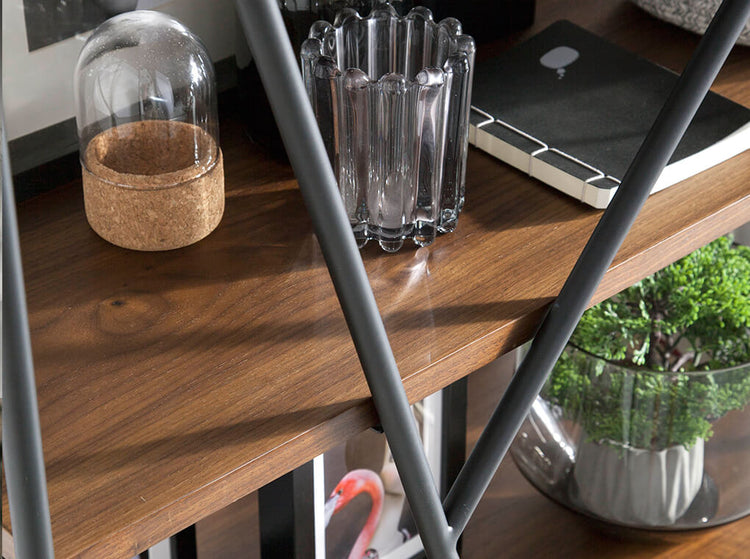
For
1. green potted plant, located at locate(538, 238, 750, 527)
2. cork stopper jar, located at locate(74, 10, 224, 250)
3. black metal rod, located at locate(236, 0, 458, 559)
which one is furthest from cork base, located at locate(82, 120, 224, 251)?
green potted plant, located at locate(538, 238, 750, 527)

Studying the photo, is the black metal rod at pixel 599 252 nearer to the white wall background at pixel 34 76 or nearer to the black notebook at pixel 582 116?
the black notebook at pixel 582 116

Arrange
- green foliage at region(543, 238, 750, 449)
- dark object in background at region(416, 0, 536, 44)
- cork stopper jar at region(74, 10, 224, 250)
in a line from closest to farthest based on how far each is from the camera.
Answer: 1. cork stopper jar at region(74, 10, 224, 250)
2. dark object in background at region(416, 0, 536, 44)
3. green foliage at region(543, 238, 750, 449)

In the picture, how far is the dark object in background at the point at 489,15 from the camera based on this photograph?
0.65m

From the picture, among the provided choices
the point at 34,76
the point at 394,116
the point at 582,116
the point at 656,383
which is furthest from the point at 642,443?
the point at 34,76

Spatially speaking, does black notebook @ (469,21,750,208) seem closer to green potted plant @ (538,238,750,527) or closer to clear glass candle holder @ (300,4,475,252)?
clear glass candle holder @ (300,4,475,252)

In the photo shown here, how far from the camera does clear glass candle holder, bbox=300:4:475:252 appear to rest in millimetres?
468

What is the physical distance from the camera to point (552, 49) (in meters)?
0.65

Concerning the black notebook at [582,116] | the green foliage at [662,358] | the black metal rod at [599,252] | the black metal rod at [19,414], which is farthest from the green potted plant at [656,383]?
the black metal rod at [19,414]

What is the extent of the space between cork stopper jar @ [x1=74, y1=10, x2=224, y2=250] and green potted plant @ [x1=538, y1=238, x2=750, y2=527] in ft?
1.25

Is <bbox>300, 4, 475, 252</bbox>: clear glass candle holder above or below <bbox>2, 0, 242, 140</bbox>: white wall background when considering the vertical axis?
above

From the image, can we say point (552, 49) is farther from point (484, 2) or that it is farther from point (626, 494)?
point (626, 494)

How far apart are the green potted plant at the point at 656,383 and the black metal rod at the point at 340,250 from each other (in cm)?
39

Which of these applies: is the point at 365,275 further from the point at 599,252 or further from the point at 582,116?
the point at 582,116

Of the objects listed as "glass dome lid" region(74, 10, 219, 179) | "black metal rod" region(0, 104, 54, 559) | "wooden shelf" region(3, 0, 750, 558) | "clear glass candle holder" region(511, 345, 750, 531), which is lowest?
"clear glass candle holder" region(511, 345, 750, 531)
